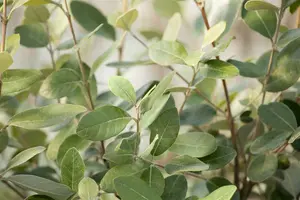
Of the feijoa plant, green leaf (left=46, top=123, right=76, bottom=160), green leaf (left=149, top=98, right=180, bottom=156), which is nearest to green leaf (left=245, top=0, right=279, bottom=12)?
the feijoa plant

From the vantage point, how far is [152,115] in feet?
1.36

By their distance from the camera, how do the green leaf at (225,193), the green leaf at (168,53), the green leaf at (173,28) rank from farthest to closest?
1. the green leaf at (173,28)
2. the green leaf at (168,53)
3. the green leaf at (225,193)

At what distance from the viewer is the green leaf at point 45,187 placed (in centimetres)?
42

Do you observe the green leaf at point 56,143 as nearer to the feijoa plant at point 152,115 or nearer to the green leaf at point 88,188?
the feijoa plant at point 152,115

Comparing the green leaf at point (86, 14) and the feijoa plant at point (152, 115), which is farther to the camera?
the green leaf at point (86, 14)

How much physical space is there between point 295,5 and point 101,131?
0.28m

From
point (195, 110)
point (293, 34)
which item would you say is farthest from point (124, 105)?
point (293, 34)

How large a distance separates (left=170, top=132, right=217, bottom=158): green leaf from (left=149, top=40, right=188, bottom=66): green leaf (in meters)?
0.07

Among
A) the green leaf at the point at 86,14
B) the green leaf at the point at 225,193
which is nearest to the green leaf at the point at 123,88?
the green leaf at the point at 225,193

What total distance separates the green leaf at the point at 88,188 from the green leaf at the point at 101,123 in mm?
39

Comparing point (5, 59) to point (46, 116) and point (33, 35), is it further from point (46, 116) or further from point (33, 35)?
point (33, 35)

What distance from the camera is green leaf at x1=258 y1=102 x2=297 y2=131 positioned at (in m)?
0.49

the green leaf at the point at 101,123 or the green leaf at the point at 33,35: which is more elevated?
the green leaf at the point at 33,35

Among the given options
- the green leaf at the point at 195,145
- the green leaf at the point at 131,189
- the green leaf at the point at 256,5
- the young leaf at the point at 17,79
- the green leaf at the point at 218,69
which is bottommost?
the green leaf at the point at 195,145
